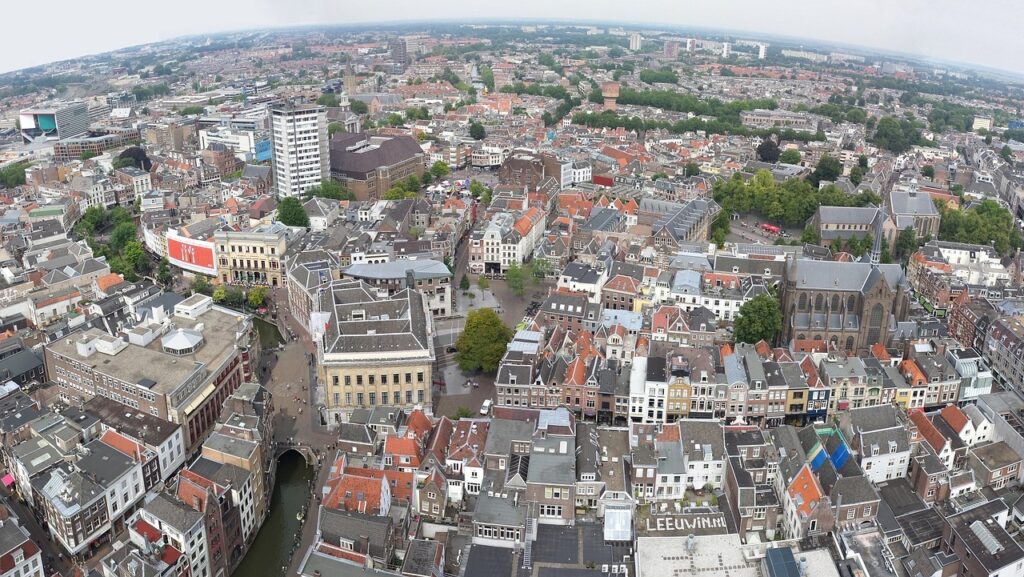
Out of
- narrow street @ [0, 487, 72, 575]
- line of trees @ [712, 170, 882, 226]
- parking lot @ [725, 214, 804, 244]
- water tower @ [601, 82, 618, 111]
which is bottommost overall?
narrow street @ [0, 487, 72, 575]

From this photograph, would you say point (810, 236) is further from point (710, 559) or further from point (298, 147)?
point (298, 147)

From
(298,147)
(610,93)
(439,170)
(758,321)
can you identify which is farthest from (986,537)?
(610,93)

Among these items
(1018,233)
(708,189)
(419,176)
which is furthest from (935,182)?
(419,176)

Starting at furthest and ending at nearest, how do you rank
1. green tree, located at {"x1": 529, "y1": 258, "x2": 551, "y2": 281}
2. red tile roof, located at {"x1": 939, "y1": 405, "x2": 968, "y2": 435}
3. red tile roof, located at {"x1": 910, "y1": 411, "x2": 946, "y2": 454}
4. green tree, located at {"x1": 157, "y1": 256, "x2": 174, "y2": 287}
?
1. green tree, located at {"x1": 157, "y1": 256, "x2": 174, "y2": 287}
2. green tree, located at {"x1": 529, "y1": 258, "x2": 551, "y2": 281}
3. red tile roof, located at {"x1": 939, "y1": 405, "x2": 968, "y2": 435}
4. red tile roof, located at {"x1": 910, "y1": 411, "x2": 946, "y2": 454}

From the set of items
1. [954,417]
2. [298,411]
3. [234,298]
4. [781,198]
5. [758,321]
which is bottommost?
[298,411]

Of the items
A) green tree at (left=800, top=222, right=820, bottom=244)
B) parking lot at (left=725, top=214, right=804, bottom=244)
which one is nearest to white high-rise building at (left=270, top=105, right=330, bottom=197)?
parking lot at (left=725, top=214, right=804, bottom=244)

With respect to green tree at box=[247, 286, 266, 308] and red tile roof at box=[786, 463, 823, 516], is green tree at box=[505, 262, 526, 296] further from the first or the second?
red tile roof at box=[786, 463, 823, 516]
